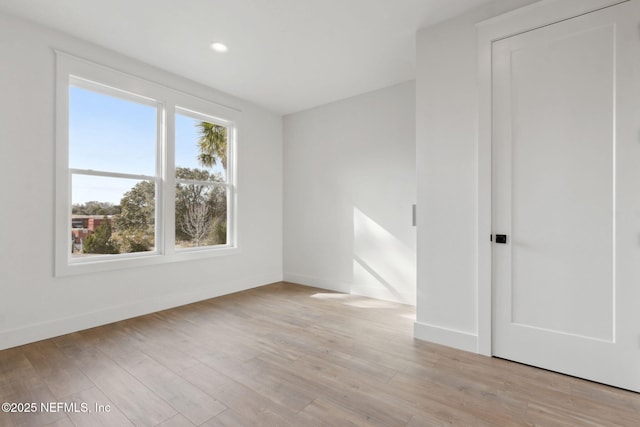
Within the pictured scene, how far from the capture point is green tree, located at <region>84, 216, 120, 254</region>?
3.13 m

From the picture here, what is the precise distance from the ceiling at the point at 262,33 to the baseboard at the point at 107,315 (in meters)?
2.78

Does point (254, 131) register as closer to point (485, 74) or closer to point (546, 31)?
point (485, 74)

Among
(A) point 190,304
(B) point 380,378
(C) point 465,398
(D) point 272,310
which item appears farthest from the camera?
(A) point 190,304

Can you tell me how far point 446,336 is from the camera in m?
2.63

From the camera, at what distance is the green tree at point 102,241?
3130 mm

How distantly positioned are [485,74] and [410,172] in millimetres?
1541

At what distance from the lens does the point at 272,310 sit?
141 inches

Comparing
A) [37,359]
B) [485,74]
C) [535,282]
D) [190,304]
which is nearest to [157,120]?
[190,304]

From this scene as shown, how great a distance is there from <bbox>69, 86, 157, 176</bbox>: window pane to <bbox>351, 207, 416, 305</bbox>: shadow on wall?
2.87 meters

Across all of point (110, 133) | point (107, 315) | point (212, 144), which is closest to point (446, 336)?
point (107, 315)

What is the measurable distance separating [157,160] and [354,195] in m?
2.67

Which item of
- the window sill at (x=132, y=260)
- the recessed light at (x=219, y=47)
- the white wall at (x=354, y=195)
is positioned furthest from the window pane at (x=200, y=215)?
the recessed light at (x=219, y=47)

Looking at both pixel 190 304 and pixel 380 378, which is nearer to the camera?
pixel 380 378

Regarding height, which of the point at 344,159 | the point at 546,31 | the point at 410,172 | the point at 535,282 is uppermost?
the point at 546,31
